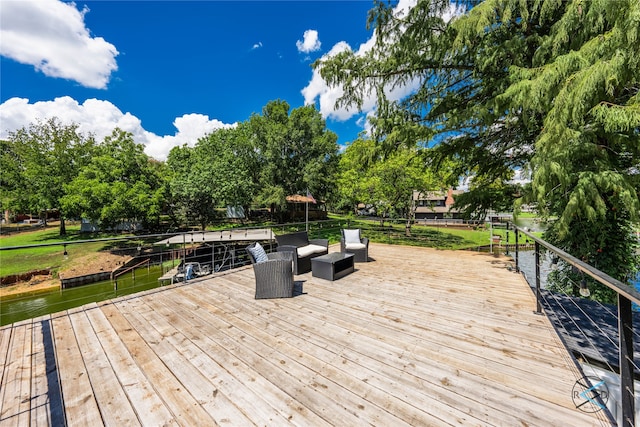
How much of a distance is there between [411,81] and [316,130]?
15.5m

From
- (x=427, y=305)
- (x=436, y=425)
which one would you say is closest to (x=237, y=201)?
(x=427, y=305)

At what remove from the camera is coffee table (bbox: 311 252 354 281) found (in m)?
4.52

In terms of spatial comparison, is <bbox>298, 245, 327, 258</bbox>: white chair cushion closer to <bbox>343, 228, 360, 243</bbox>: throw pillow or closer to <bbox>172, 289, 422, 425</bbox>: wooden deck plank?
<bbox>343, 228, 360, 243</bbox>: throw pillow

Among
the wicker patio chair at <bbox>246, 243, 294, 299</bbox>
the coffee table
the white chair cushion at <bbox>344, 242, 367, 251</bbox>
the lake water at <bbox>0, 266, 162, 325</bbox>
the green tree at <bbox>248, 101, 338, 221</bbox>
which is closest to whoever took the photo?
the wicker patio chair at <bbox>246, 243, 294, 299</bbox>

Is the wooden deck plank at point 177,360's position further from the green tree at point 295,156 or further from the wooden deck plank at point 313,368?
the green tree at point 295,156

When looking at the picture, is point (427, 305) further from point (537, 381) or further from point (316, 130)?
point (316, 130)

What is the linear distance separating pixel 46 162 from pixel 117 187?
32.1 feet

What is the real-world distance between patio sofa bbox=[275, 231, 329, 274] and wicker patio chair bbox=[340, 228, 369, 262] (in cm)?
53

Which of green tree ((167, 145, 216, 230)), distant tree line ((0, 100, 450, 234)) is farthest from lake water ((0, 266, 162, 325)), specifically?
green tree ((167, 145, 216, 230))

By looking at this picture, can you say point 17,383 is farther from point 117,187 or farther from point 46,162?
point 46,162

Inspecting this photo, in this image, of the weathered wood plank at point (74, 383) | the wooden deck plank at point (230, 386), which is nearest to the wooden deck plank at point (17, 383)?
the weathered wood plank at point (74, 383)

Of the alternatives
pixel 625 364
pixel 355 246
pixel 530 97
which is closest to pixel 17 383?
pixel 625 364

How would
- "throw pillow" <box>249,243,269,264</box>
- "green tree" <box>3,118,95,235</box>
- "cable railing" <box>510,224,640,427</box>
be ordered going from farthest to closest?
"green tree" <box>3,118,95,235</box>
"throw pillow" <box>249,243,269,264</box>
"cable railing" <box>510,224,640,427</box>

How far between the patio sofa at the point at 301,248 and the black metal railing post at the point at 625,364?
4221mm
